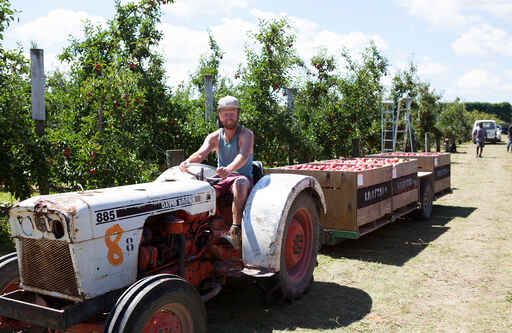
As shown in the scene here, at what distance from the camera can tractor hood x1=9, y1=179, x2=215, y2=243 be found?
9.55 feet

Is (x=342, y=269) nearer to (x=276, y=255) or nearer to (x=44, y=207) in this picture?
(x=276, y=255)

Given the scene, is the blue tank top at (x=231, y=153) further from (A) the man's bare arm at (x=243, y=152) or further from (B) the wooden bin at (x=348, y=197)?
(B) the wooden bin at (x=348, y=197)

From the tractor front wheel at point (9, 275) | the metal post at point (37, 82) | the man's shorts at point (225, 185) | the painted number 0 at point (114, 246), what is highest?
the metal post at point (37, 82)

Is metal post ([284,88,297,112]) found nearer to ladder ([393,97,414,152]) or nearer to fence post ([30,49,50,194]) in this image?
ladder ([393,97,414,152])

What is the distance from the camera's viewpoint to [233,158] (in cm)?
477

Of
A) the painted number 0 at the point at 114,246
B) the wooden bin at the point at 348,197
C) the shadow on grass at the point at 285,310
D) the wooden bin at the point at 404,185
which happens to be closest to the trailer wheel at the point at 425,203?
the wooden bin at the point at 404,185

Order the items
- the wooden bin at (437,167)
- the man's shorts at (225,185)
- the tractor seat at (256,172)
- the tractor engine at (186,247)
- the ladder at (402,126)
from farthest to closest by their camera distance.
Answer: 1. the ladder at (402,126)
2. the wooden bin at (437,167)
3. the tractor seat at (256,172)
4. the man's shorts at (225,185)
5. the tractor engine at (186,247)

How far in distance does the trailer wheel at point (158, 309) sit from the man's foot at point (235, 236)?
1.00 meters

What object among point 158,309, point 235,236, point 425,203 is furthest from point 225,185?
point 425,203

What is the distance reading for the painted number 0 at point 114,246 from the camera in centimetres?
310

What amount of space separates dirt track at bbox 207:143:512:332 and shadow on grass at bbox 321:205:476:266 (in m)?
0.01

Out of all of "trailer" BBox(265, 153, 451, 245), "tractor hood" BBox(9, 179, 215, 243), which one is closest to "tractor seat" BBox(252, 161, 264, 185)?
"trailer" BBox(265, 153, 451, 245)

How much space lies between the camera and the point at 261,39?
10.7 metres

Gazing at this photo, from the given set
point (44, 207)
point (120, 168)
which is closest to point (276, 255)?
A: point (44, 207)
